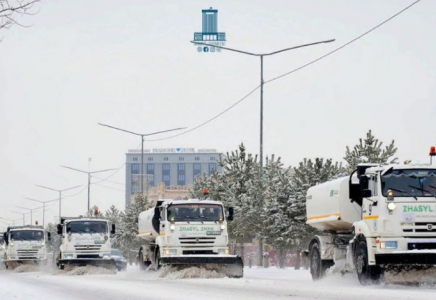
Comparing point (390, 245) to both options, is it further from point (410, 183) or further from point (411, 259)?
point (410, 183)

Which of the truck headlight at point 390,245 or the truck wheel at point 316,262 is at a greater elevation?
the truck headlight at point 390,245

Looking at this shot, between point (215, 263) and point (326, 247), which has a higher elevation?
point (326, 247)

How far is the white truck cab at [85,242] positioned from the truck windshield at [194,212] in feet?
31.8

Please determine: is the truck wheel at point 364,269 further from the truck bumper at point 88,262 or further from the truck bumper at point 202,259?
the truck bumper at point 88,262

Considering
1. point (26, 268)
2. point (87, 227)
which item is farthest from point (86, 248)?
point (26, 268)

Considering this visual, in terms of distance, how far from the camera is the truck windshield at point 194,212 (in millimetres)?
32656

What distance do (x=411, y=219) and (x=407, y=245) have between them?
0.59 meters

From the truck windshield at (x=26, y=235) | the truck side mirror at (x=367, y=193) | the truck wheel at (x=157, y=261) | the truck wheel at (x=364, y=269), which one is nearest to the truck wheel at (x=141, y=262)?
the truck wheel at (x=157, y=261)

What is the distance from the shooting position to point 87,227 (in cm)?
4303

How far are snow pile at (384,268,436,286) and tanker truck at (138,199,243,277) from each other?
28.3 feet

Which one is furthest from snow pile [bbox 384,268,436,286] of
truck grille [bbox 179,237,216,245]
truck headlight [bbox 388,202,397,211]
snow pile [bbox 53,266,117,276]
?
snow pile [bbox 53,266,117,276]

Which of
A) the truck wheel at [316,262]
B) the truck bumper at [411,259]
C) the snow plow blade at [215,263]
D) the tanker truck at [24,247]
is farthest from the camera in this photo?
the tanker truck at [24,247]

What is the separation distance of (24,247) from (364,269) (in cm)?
3137

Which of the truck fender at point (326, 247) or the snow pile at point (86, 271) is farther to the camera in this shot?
the snow pile at point (86, 271)
